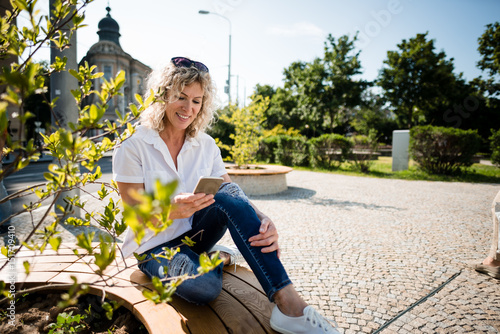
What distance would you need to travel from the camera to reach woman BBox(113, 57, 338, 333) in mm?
1537

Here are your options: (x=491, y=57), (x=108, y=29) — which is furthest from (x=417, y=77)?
(x=108, y=29)

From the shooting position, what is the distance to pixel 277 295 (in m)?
1.55

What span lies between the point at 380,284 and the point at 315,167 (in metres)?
11.6

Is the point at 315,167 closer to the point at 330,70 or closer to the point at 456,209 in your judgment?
the point at 456,209

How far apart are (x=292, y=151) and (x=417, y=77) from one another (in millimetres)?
17435

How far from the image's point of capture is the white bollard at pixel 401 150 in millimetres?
13516

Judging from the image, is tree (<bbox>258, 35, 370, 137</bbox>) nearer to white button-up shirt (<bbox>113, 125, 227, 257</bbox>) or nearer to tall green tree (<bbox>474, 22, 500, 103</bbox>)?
tall green tree (<bbox>474, 22, 500, 103</bbox>)

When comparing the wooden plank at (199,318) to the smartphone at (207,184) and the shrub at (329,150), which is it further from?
the shrub at (329,150)

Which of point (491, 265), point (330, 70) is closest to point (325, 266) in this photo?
point (491, 265)

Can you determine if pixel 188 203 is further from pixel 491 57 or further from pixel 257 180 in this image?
pixel 491 57

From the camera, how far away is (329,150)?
1357cm

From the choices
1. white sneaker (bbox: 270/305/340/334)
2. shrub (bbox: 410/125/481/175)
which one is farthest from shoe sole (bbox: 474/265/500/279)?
shrub (bbox: 410/125/481/175)

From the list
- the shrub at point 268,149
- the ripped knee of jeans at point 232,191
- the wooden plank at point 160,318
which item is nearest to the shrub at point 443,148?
the shrub at point 268,149

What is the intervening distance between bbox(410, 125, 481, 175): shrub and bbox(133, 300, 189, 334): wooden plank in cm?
1204
